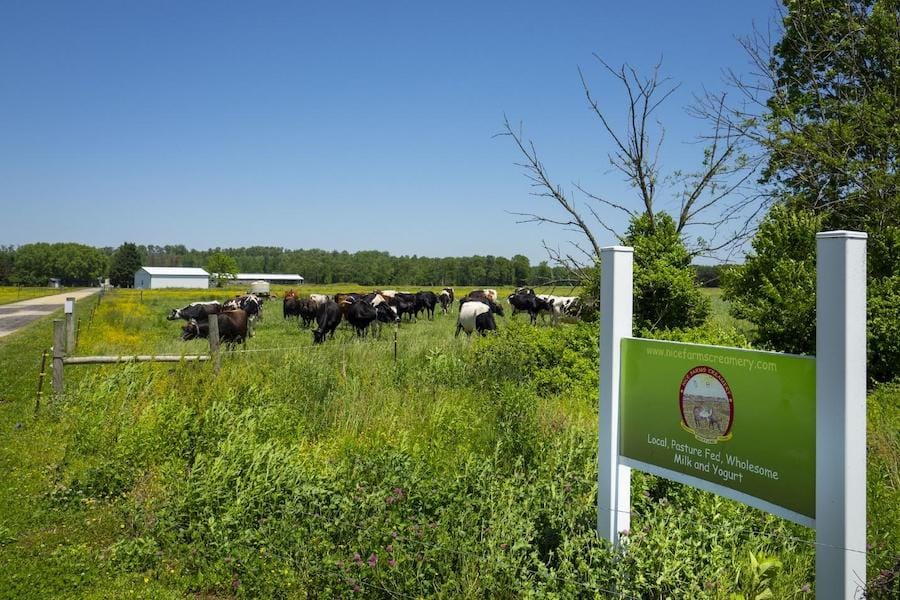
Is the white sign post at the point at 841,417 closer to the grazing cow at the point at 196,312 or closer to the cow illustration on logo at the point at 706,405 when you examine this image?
the cow illustration on logo at the point at 706,405

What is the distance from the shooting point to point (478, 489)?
495 cm

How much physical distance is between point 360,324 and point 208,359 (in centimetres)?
1479

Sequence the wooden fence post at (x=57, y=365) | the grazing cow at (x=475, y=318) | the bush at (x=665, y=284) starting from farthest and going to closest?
1. the grazing cow at (x=475, y=318)
2. the bush at (x=665, y=284)
3. the wooden fence post at (x=57, y=365)

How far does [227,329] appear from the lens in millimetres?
19609

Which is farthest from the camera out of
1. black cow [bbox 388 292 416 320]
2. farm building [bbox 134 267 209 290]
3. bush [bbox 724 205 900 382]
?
farm building [bbox 134 267 209 290]

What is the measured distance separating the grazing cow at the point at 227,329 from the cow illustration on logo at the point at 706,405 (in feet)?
57.2

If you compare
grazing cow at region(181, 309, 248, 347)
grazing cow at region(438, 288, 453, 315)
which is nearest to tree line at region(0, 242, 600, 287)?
grazing cow at region(438, 288, 453, 315)

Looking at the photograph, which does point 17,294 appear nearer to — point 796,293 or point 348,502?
point 796,293

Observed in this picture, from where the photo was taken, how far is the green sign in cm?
314

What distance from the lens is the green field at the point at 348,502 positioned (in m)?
4.01

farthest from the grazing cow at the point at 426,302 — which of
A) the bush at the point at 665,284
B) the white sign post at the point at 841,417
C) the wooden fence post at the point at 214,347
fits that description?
the white sign post at the point at 841,417

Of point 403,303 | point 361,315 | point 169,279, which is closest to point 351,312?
point 361,315

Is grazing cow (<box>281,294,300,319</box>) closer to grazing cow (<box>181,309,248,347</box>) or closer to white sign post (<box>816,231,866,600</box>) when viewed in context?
grazing cow (<box>181,309,248,347</box>)

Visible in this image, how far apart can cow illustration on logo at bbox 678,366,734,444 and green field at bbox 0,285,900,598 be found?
680 millimetres
